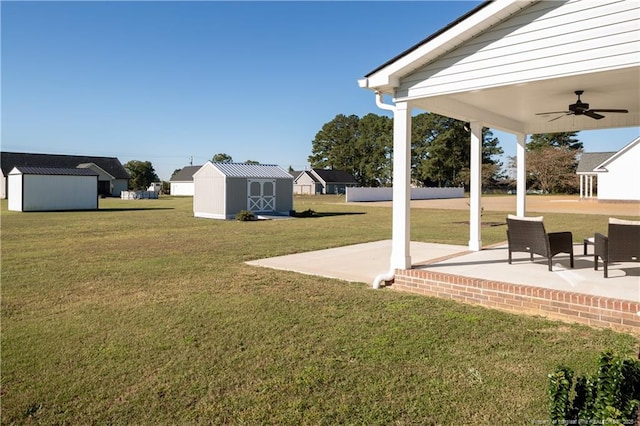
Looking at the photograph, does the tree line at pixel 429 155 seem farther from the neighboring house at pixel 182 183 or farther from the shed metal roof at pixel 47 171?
the shed metal roof at pixel 47 171

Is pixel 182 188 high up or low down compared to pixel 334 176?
down

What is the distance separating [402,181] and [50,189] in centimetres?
2752

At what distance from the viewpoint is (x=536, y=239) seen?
6082 millimetres

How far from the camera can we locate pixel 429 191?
4684 cm

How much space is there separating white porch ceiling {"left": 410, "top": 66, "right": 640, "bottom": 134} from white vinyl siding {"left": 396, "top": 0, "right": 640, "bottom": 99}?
126 mm

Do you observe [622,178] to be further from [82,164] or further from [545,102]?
[82,164]

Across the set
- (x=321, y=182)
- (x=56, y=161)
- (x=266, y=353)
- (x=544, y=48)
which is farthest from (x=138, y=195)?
(x=544, y=48)

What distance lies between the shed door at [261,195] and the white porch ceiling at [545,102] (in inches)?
592

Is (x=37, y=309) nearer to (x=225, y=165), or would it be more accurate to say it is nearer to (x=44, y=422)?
(x=44, y=422)

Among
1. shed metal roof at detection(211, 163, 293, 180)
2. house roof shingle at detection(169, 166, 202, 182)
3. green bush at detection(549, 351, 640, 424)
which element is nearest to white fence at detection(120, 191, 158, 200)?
house roof shingle at detection(169, 166, 202, 182)

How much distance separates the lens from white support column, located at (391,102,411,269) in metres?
6.10

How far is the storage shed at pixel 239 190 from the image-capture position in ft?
68.9

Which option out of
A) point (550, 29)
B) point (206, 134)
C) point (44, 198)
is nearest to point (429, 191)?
point (206, 134)

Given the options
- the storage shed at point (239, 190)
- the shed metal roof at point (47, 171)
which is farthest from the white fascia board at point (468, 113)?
the shed metal roof at point (47, 171)
